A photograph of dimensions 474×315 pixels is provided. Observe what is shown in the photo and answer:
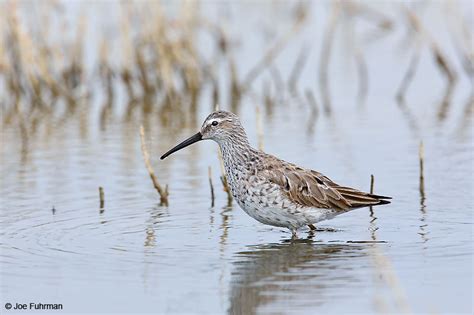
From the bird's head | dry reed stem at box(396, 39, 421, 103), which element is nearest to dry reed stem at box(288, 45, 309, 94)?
dry reed stem at box(396, 39, 421, 103)

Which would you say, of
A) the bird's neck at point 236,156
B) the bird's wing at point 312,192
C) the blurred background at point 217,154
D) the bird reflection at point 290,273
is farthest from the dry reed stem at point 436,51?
the bird reflection at point 290,273

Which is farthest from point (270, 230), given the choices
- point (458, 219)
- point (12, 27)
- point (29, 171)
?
point (12, 27)

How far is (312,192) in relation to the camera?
33.5ft

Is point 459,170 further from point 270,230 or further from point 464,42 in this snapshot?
point 464,42

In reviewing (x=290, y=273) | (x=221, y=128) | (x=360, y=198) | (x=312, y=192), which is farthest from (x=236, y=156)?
(x=290, y=273)

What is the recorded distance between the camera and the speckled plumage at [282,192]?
9.94m

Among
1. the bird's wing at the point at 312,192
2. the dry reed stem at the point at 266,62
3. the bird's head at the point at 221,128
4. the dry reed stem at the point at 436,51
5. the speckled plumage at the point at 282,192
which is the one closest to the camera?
the speckled plumage at the point at 282,192

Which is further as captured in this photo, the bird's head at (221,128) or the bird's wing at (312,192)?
the bird's head at (221,128)

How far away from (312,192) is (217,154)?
3884mm

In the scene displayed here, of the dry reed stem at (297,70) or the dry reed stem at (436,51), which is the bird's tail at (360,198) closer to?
the dry reed stem at (297,70)

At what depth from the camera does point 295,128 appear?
1517 cm

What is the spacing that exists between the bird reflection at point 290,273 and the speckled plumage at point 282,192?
0.93 feet

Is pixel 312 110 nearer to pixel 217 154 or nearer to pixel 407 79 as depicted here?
pixel 407 79

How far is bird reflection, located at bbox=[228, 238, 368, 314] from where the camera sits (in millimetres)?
7797
